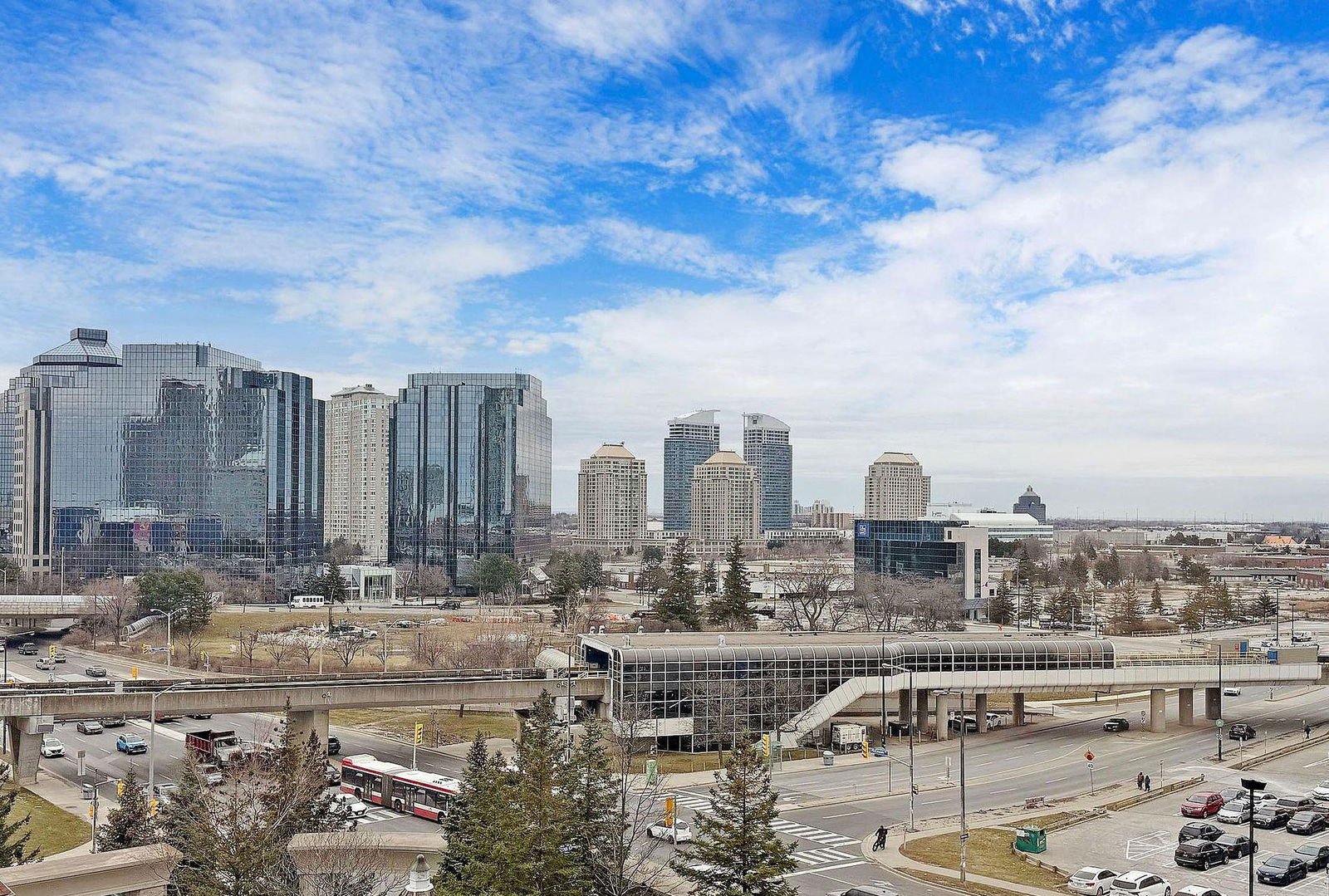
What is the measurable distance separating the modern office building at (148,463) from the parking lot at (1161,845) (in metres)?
155

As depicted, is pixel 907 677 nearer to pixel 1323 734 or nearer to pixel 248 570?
pixel 1323 734

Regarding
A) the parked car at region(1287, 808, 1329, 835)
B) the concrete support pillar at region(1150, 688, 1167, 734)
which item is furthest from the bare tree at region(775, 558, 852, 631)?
the parked car at region(1287, 808, 1329, 835)

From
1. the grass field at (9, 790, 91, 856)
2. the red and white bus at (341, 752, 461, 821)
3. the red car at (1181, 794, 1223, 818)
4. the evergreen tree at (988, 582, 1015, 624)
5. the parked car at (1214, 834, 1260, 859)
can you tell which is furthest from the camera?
the evergreen tree at (988, 582, 1015, 624)

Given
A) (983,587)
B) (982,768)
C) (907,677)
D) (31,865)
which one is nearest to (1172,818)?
(982,768)

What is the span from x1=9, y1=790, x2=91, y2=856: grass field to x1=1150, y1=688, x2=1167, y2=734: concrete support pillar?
222 ft

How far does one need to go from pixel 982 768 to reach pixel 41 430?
18099cm

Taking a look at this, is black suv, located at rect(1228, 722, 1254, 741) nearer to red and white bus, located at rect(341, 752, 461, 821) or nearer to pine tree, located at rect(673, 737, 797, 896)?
red and white bus, located at rect(341, 752, 461, 821)

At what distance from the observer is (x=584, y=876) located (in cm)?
3400

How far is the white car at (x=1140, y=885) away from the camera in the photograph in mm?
39625

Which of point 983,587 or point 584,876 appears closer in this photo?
point 584,876

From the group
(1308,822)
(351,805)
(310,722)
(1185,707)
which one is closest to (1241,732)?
(1185,707)

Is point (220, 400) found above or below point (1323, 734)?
above

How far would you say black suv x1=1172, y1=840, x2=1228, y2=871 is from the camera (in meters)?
44.1

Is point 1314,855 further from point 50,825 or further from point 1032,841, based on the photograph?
point 50,825
